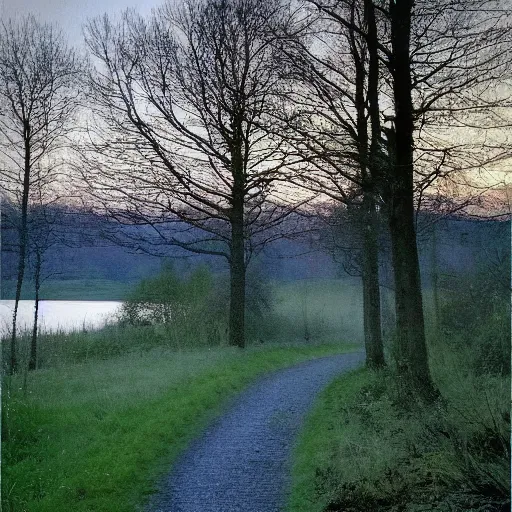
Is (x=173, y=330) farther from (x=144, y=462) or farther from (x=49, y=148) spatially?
(x=49, y=148)

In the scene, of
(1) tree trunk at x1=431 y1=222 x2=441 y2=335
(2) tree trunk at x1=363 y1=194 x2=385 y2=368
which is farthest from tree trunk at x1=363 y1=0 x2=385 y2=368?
(1) tree trunk at x1=431 y1=222 x2=441 y2=335

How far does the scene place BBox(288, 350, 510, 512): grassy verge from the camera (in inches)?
115

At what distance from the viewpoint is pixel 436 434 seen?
310cm

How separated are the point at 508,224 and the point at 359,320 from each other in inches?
41.1

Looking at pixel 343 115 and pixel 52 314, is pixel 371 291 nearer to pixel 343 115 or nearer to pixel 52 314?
pixel 343 115

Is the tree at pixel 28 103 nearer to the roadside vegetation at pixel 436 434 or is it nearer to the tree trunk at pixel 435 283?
the roadside vegetation at pixel 436 434

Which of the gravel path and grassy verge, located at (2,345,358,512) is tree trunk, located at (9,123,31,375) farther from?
the gravel path

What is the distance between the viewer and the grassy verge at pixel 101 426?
311cm

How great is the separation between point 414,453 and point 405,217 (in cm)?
130

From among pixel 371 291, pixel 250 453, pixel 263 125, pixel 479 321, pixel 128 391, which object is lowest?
pixel 250 453

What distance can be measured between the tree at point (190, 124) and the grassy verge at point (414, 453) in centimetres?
141

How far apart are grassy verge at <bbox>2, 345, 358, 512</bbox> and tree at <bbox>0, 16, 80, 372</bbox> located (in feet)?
1.37

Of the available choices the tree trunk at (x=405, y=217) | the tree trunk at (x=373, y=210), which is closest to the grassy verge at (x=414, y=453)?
the tree trunk at (x=405, y=217)

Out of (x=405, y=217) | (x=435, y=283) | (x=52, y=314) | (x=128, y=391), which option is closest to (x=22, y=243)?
(x=52, y=314)
